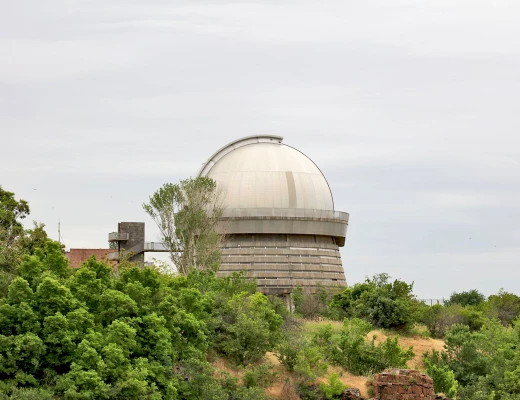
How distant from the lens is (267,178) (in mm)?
57438

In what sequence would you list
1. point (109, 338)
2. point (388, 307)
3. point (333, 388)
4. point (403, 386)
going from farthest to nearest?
point (388, 307)
point (403, 386)
point (333, 388)
point (109, 338)

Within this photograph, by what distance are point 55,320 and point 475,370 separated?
19.4m

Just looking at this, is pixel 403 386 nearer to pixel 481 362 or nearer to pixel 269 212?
pixel 481 362

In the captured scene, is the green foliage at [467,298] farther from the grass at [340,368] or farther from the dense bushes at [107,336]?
the dense bushes at [107,336]

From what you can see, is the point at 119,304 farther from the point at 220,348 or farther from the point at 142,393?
the point at 220,348

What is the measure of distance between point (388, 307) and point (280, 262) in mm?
13464

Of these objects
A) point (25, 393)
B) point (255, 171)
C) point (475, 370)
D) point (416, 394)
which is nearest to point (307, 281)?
point (255, 171)

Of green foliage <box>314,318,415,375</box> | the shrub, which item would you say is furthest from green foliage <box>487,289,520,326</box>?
green foliage <box>314,318,415,375</box>

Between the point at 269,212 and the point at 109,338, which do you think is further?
the point at 269,212

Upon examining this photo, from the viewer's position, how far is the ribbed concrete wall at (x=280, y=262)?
56125mm

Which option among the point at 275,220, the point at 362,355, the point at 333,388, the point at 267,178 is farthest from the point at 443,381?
the point at 267,178

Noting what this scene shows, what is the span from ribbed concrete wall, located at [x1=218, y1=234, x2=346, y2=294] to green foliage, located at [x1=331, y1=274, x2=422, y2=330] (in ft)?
27.9

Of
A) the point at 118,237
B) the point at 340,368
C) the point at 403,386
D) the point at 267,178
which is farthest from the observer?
the point at 118,237

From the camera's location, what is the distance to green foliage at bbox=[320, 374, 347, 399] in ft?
104
